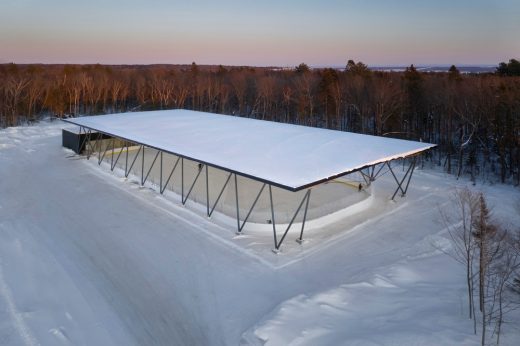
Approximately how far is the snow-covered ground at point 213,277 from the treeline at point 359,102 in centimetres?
1133

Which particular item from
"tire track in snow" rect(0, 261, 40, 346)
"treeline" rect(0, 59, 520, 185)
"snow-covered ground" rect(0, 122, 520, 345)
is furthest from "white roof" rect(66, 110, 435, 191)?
"treeline" rect(0, 59, 520, 185)

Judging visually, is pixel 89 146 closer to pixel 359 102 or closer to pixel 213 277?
pixel 213 277

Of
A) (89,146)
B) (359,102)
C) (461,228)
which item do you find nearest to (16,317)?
(461,228)

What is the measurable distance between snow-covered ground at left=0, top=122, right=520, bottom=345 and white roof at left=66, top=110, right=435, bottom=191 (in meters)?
2.45

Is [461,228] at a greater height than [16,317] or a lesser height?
greater

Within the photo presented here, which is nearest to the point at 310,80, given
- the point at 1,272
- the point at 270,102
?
the point at 270,102

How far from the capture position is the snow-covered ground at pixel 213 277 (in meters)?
8.67

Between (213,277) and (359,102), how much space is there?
30840mm

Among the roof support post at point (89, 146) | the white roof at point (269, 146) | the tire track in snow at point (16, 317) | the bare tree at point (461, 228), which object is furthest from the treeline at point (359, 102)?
the tire track in snow at point (16, 317)

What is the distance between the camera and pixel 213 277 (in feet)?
37.3

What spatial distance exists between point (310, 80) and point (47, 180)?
32173mm

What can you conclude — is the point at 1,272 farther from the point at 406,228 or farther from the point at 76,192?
the point at 406,228

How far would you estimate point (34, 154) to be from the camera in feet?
89.7

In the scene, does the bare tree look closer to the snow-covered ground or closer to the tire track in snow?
the snow-covered ground
